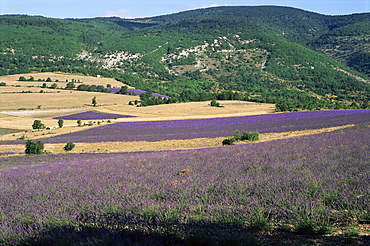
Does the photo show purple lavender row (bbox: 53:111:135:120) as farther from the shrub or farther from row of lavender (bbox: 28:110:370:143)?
the shrub

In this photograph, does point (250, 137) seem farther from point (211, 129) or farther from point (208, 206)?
point (208, 206)

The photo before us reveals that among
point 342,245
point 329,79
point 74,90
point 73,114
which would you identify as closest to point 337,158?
point 342,245

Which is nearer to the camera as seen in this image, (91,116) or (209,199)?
(209,199)

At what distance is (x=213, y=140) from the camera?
1276 inches

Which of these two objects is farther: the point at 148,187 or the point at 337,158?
the point at 337,158

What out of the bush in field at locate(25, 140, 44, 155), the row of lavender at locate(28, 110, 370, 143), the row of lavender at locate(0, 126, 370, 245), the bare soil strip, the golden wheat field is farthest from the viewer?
the golden wheat field

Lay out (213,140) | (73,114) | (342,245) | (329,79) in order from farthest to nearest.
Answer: (329,79) → (73,114) → (213,140) → (342,245)

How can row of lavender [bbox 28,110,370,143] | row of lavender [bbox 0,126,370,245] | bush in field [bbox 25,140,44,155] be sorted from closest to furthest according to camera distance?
row of lavender [bbox 0,126,370,245], bush in field [bbox 25,140,44,155], row of lavender [bbox 28,110,370,143]

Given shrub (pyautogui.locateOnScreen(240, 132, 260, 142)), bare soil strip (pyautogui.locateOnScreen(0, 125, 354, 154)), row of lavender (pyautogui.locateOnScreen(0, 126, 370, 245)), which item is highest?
row of lavender (pyautogui.locateOnScreen(0, 126, 370, 245))

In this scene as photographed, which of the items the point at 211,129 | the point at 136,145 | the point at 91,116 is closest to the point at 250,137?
the point at 136,145

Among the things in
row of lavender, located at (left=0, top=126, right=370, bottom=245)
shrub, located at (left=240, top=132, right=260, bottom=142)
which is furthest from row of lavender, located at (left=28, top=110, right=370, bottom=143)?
row of lavender, located at (left=0, top=126, right=370, bottom=245)

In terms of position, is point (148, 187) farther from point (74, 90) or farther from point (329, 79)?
point (329, 79)

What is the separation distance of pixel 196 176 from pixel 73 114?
228ft

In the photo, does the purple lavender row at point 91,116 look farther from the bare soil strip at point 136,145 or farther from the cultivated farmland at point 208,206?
the cultivated farmland at point 208,206
